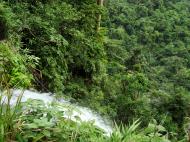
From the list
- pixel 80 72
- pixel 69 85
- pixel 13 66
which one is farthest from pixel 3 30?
pixel 80 72

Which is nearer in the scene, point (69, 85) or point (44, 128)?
point (44, 128)

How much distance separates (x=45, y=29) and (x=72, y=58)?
1.46 metres

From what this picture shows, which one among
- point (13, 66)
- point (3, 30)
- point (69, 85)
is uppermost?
point (3, 30)

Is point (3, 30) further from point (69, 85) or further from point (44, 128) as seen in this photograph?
point (44, 128)

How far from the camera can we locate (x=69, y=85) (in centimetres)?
830

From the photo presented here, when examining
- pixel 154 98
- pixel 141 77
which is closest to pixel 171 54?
pixel 154 98

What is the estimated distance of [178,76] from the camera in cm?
2938

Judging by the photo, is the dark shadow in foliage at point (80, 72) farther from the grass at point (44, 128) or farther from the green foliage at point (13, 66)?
the grass at point (44, 128)

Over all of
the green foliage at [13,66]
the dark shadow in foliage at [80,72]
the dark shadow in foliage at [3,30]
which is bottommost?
the dark shadow in foliage at [80,72]

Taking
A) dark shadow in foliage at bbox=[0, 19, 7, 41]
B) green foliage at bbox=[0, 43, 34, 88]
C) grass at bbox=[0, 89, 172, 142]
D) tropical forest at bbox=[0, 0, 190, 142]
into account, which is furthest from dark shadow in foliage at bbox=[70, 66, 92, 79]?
grass at bbox=[0, 89, 172, 142]

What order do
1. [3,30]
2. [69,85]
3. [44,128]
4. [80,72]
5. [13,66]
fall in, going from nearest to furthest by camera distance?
[44,128] < [13,66] < [3,30] < [69,85] < [80,72]

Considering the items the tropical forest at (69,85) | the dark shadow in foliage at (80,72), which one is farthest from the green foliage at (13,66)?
the dark shadow in foliage at (80,72)

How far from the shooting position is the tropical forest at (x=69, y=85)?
8.86ft

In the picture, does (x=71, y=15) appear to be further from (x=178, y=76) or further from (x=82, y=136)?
(x=178, y=76)
